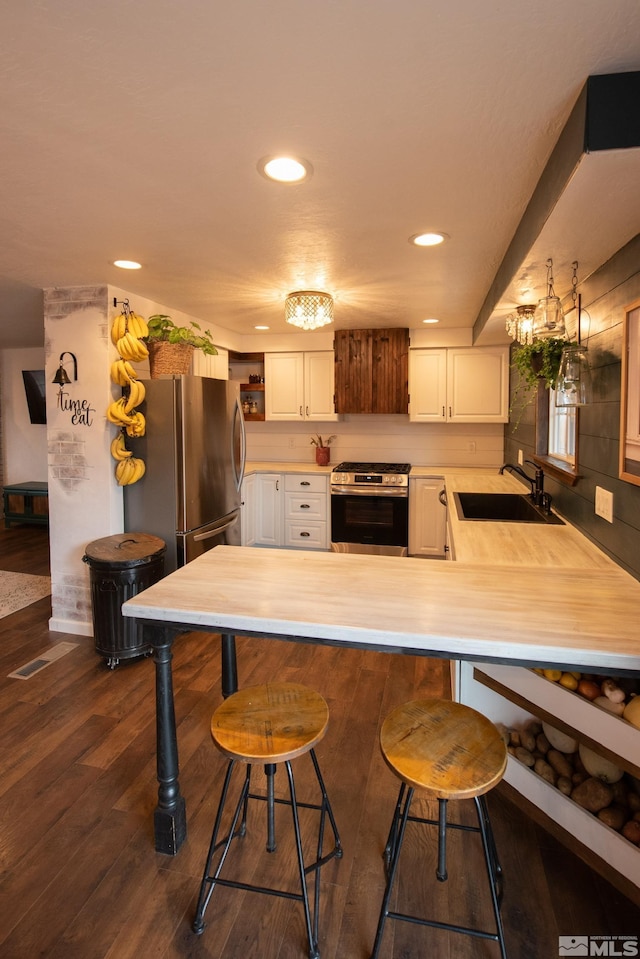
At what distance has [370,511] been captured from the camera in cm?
465

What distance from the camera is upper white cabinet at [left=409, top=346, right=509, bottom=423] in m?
4.53

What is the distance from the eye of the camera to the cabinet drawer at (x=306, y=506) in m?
4.90

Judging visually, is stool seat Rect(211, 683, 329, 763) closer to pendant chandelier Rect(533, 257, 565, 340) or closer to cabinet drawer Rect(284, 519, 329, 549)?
pendant chandelier Rect(533, 257, 565, 340)

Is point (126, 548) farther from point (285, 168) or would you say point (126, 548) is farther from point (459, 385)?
point (459, 385)

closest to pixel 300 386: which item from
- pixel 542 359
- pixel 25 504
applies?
pixel 542 359

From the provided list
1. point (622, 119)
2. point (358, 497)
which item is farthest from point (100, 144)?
point (358, 497)

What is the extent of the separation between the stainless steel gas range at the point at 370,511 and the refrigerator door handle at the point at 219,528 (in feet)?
3.95

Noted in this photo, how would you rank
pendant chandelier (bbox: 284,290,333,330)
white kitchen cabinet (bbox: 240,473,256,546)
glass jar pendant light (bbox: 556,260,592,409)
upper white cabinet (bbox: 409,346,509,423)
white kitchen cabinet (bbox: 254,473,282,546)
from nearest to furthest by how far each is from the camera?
glass jar pendant light (bbox: 556,260,592,409) < pendant chandelier (bbox: 284,290,333,330) < upper white cabinet (bbox: 409,346,509,423) < white kitchen cabinet (bbox: 240,473,256,546) < white kitchen cabinet (bbox: 254,473,282,546)

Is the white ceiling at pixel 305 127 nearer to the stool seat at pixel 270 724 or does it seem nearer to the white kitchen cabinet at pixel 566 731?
the white kitchen cabinet at pixel 566 731

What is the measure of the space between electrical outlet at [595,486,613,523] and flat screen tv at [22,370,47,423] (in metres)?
6.01

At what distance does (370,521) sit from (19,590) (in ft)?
10.0

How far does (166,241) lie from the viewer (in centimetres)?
220

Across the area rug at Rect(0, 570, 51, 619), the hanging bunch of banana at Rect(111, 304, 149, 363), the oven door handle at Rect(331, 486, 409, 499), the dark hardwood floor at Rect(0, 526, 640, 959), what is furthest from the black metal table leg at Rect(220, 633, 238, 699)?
the oven door handle at Rect(331, 486, 409, 499)

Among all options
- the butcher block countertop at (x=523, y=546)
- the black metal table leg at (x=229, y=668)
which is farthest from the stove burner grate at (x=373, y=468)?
the black metal table leg at (x=229, y=668)
